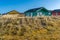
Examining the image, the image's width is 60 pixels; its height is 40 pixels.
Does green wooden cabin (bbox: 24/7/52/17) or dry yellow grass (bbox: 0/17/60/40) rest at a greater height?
green wooden cabin (bbox: 24/7/52/17)

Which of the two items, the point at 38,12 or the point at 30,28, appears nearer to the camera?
the point at 30,28

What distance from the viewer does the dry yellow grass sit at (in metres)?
25.5

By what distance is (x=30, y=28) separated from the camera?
2719cm

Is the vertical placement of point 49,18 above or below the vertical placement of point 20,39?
above

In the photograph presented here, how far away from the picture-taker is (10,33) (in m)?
26.9

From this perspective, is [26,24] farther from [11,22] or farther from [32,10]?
[32,10]

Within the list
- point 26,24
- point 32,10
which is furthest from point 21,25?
point 32,10

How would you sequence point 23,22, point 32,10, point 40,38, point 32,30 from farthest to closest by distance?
point 32,10, point 23,22, point 32,30, point 40,38

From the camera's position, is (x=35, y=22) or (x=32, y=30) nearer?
(x=32, y=30)

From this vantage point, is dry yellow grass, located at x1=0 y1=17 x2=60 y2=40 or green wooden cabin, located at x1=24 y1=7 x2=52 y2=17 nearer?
dry yellow grass, located at x1=0 y1=17 x2=60 y2=40

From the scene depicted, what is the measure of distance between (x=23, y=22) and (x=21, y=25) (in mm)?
866

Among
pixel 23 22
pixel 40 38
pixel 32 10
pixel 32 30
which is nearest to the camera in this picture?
pixel 40 38

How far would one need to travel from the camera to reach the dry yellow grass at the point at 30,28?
25500mm

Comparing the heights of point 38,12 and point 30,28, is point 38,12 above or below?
above
